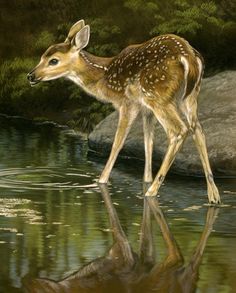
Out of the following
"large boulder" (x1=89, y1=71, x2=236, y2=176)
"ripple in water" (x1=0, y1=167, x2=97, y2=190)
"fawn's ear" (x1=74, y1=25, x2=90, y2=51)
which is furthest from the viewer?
"large boulder" (x1=89, y1=71, x2=236, y2=176)

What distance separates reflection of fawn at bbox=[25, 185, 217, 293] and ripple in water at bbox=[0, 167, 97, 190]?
281cm

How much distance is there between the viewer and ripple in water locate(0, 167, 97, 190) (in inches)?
490

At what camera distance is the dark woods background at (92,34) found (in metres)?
20.3

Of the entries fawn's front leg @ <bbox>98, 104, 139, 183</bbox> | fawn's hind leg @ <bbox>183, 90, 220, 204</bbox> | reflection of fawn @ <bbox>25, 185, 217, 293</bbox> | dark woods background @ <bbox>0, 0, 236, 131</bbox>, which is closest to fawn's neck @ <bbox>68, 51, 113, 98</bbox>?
fawn's front leg @ <bbox>98, 104, 139, 183</bbox>

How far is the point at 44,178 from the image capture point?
13.1m

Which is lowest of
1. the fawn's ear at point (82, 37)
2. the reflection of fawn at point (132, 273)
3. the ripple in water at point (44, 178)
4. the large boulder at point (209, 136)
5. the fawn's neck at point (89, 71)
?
the ripple in water at point (44, 178)

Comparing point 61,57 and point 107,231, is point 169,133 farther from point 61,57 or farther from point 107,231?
point 107,231

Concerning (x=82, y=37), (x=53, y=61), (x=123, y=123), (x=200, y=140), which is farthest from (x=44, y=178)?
(x=200, y=140)

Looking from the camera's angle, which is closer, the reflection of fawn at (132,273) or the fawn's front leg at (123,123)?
the reflection of fawn at (132,273)

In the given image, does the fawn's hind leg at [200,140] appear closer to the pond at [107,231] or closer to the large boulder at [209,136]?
the pond at [107,231]

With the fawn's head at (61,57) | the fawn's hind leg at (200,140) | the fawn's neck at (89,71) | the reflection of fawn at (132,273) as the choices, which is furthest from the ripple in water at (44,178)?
the reflection of fawn at (132,273)

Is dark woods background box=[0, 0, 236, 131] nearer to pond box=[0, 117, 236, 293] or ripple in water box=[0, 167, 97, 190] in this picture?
ripple in water box=[0, 167, 97, 190]

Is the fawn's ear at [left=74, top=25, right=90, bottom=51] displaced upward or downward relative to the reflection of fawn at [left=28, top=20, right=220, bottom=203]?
upward

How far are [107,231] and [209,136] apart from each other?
14.5 feet
